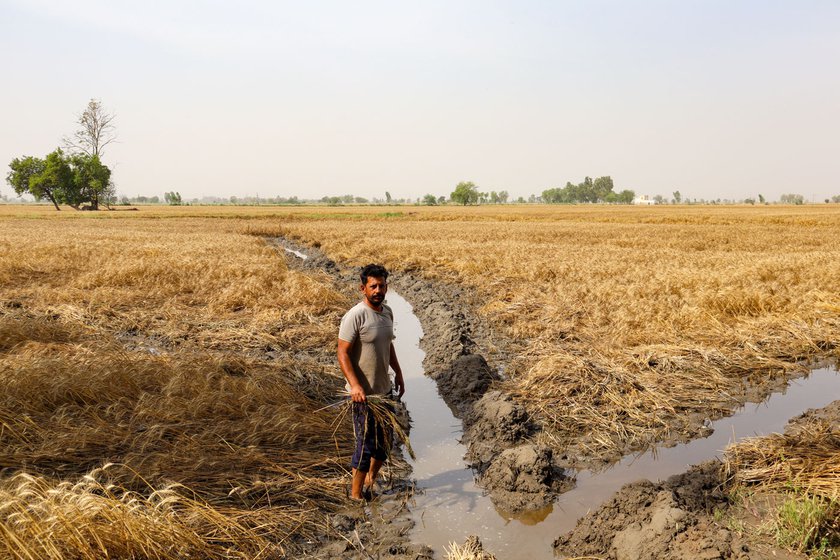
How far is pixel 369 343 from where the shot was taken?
4.50 m

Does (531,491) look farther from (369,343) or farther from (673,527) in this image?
(369,343)

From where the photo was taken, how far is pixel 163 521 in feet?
12.4

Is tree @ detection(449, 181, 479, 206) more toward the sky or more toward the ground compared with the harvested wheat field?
more toward the sky

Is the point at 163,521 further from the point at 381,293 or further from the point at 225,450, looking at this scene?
the point at 381,293

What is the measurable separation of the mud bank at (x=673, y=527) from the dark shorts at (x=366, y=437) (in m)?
1.56

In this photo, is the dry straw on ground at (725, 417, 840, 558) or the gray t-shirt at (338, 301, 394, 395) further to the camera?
the gray t-shirt at (338, 301, 394, 395)

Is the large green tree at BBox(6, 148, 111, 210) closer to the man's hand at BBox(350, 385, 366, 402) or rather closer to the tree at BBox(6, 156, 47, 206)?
the tree at BBox(6, 156, 47, 206)

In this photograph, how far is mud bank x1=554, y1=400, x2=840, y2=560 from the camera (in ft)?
11.5

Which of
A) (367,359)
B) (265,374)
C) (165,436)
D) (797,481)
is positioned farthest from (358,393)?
(797,481)

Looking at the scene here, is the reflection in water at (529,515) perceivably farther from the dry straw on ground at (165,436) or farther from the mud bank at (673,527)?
the dry straw on ground at (165,436)

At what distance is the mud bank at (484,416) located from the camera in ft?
16.2

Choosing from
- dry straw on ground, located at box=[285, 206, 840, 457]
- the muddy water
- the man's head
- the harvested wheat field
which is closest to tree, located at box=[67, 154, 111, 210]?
the harvested wheat field

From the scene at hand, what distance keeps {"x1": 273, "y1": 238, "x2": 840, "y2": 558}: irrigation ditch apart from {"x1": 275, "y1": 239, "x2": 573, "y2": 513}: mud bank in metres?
0.02

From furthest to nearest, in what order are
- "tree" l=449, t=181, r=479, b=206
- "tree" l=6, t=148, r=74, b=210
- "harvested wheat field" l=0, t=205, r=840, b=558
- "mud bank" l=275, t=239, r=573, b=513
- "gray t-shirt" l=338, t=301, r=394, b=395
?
"tree" l=449, t=181, r=479, b=206 → "tree" l=6, t=148, r=74, b=210 → "mud bank" l=275, t=239, r=573, b=513 → "gray t-shirt" l=338, t=301, r=394, b=395 → "harvested wheat field" l=0, t=205, r=840, b=558
